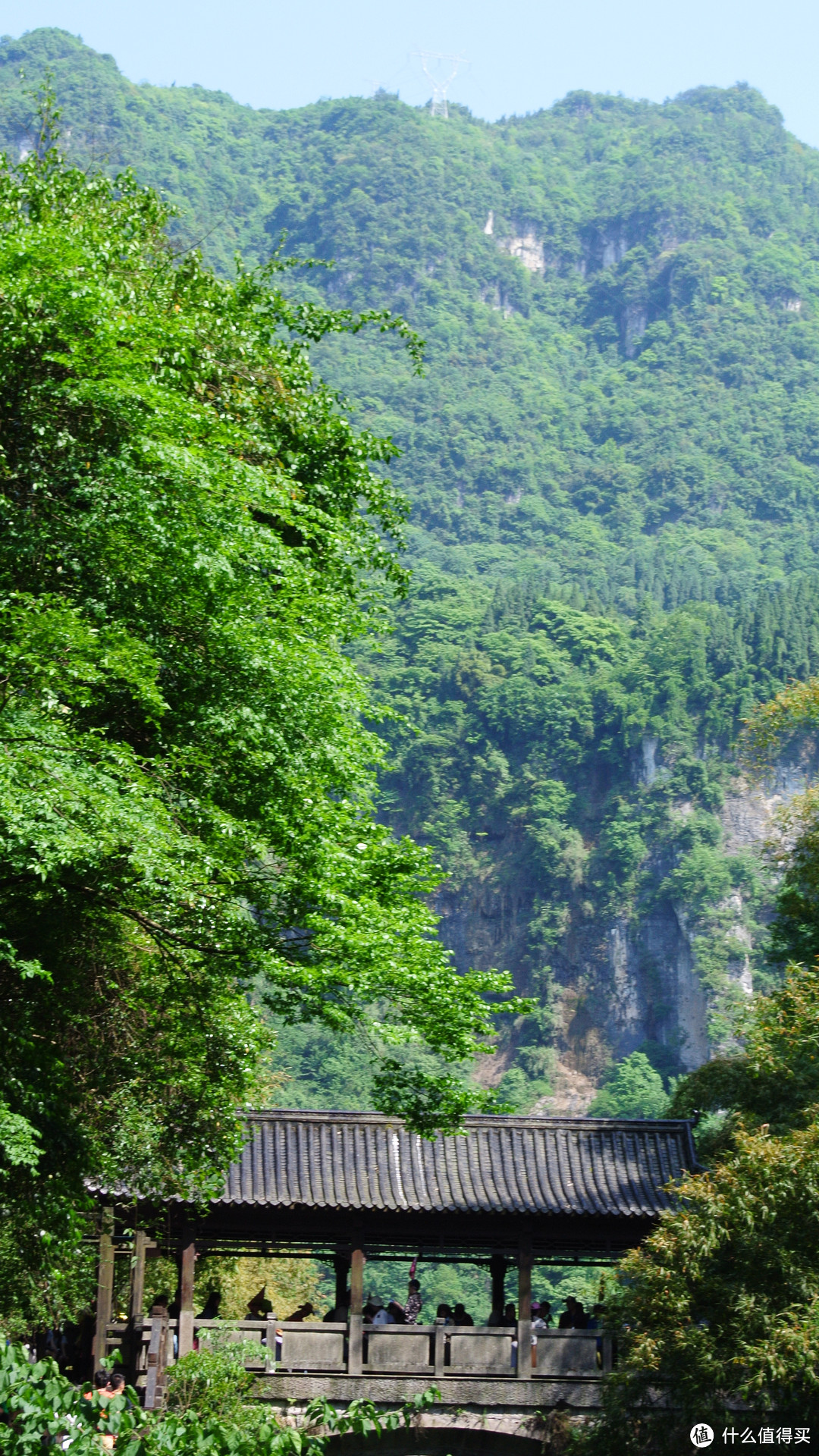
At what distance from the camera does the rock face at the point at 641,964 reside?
98625 millimetres

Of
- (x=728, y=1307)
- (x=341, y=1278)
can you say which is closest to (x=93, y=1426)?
(x=728, y=1307)

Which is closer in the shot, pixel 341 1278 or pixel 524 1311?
pixel 524 1311

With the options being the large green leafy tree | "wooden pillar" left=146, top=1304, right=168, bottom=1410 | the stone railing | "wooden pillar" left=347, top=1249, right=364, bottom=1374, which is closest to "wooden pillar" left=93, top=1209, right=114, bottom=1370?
the stone railing

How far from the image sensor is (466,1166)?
2128cm

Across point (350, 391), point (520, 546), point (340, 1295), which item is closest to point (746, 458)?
point (520, 546)

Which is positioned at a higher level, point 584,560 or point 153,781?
point 584,560

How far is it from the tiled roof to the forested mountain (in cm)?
2823

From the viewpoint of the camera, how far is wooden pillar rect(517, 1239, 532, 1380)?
66.8 feet

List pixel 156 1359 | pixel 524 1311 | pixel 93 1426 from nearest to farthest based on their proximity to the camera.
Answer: pixel 93 1426
pixel 156 1359
pixel 524 1311

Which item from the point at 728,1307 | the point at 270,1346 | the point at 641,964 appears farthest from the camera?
the point at 641,964

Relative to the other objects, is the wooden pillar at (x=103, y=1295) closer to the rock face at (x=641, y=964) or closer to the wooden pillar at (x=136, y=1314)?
the wooden pillar at (x=136, y=1314)

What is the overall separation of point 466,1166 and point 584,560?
454 ft

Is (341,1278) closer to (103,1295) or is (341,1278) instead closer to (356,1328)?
(356,1328)

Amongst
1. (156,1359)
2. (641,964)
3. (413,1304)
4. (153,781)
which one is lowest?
(156,1359)
